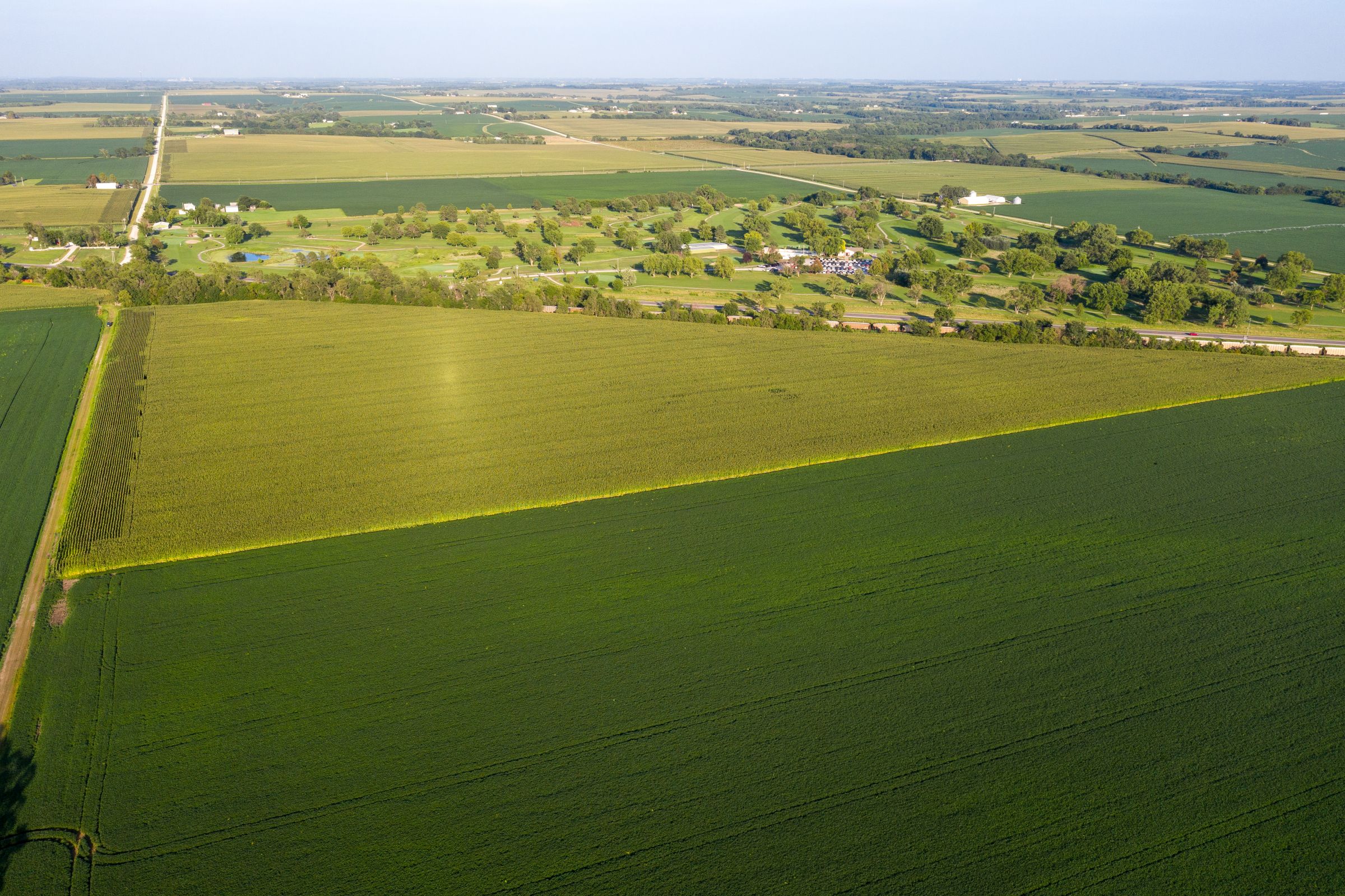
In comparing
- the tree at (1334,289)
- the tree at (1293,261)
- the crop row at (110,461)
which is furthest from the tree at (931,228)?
the crop row at (110,461)

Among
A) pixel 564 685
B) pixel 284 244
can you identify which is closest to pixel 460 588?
pixel 564 685

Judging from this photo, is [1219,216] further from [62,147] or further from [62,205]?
[62,147]

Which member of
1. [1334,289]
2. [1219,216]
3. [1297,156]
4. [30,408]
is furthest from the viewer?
[1297,156]

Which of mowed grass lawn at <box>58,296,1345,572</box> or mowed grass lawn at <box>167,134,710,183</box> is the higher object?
mowed grass lawn at <box>167,134,710,183</box>

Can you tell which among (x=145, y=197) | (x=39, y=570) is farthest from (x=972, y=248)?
(x=145, y=197)

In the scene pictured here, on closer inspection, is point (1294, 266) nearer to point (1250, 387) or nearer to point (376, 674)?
point (1250, 387)

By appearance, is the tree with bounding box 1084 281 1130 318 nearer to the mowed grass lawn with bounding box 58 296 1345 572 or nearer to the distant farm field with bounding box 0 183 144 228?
the mowed grass lawn with bounding box 58 296 1345 572

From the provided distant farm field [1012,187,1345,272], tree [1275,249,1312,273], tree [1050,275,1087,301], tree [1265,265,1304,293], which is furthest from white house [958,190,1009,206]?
tree [1265,265,1304,293]
